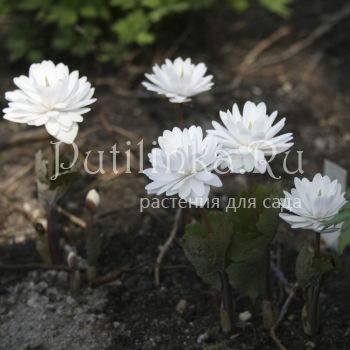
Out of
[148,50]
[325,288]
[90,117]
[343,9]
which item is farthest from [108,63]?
[325,288]

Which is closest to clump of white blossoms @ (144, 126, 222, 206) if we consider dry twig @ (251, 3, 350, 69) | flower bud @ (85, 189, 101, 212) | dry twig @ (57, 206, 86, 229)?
flower bud @ (85, 189, 101, 212)

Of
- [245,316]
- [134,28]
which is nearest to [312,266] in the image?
[245,316]

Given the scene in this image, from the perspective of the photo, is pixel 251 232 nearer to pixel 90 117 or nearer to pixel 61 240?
pixel 61 240

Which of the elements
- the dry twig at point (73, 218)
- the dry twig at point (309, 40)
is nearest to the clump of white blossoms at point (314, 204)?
the dry twig at point (73, 218)

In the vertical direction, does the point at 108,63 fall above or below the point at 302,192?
above

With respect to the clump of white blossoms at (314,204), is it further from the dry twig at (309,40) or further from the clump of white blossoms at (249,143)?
the dry twig at (309,40)

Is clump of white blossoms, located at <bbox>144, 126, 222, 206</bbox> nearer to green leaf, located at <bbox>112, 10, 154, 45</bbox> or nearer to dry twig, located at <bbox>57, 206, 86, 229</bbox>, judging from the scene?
dry twig, located at <bbox>57, 206, 86, 229</bbox>

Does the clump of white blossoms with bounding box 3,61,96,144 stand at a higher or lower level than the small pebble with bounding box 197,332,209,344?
higher
